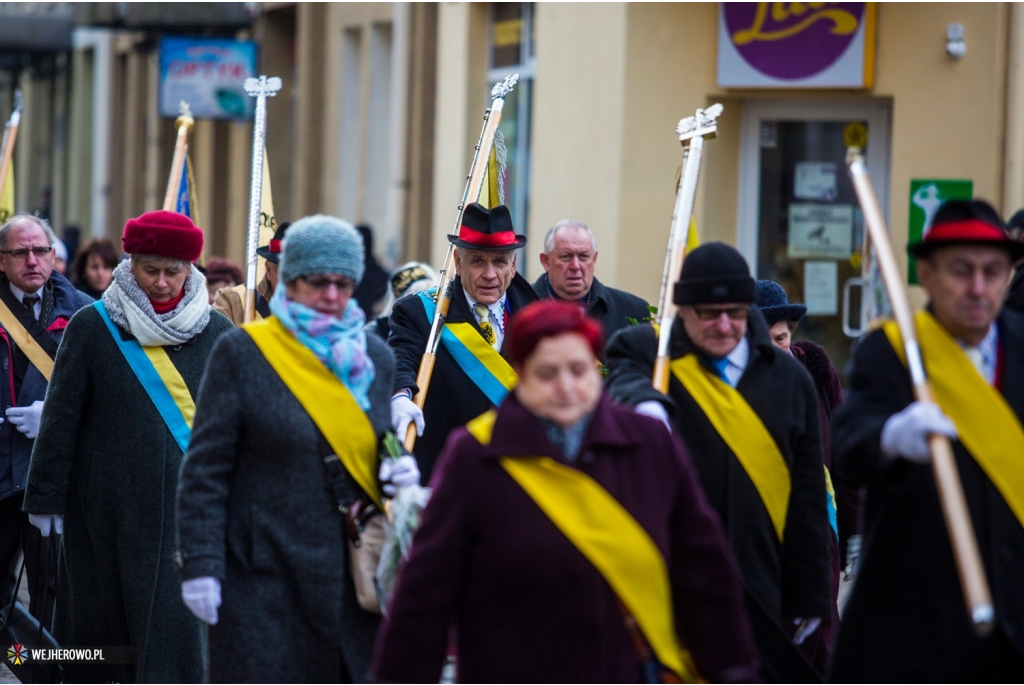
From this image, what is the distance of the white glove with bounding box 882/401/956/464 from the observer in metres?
3.97

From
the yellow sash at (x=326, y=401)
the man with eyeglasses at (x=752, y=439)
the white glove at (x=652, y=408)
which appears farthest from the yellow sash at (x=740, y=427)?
the yellow sash at (x=326, y=401)

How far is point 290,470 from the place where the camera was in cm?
487

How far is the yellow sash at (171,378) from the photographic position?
249 inches

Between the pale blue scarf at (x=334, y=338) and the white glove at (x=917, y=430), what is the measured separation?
1602 mm

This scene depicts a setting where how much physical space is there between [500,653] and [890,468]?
105 cm

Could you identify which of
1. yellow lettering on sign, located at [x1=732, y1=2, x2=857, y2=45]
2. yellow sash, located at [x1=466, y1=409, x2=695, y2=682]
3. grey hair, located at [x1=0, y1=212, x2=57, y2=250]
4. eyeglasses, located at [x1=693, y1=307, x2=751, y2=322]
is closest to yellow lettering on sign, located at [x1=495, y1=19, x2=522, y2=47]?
yellow lettering on sign, located at [x1=732, y1=2, x2=857, y2=45]

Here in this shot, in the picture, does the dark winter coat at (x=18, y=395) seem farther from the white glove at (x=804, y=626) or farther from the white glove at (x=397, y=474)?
the white glove at (x=804, y=626)

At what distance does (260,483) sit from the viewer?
488cm

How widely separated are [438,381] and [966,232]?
121 inches

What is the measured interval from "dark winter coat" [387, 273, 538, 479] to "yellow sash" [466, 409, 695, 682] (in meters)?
2.93

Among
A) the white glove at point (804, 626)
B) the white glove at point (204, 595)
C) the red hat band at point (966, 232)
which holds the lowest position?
the white glove at point (804, 626)

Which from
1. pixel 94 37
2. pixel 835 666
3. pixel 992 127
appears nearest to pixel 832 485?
pixel 835 666

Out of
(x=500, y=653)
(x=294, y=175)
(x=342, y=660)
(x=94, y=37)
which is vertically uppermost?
(x=94, y=37)

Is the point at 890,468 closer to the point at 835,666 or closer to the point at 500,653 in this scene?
the point at 835,666
